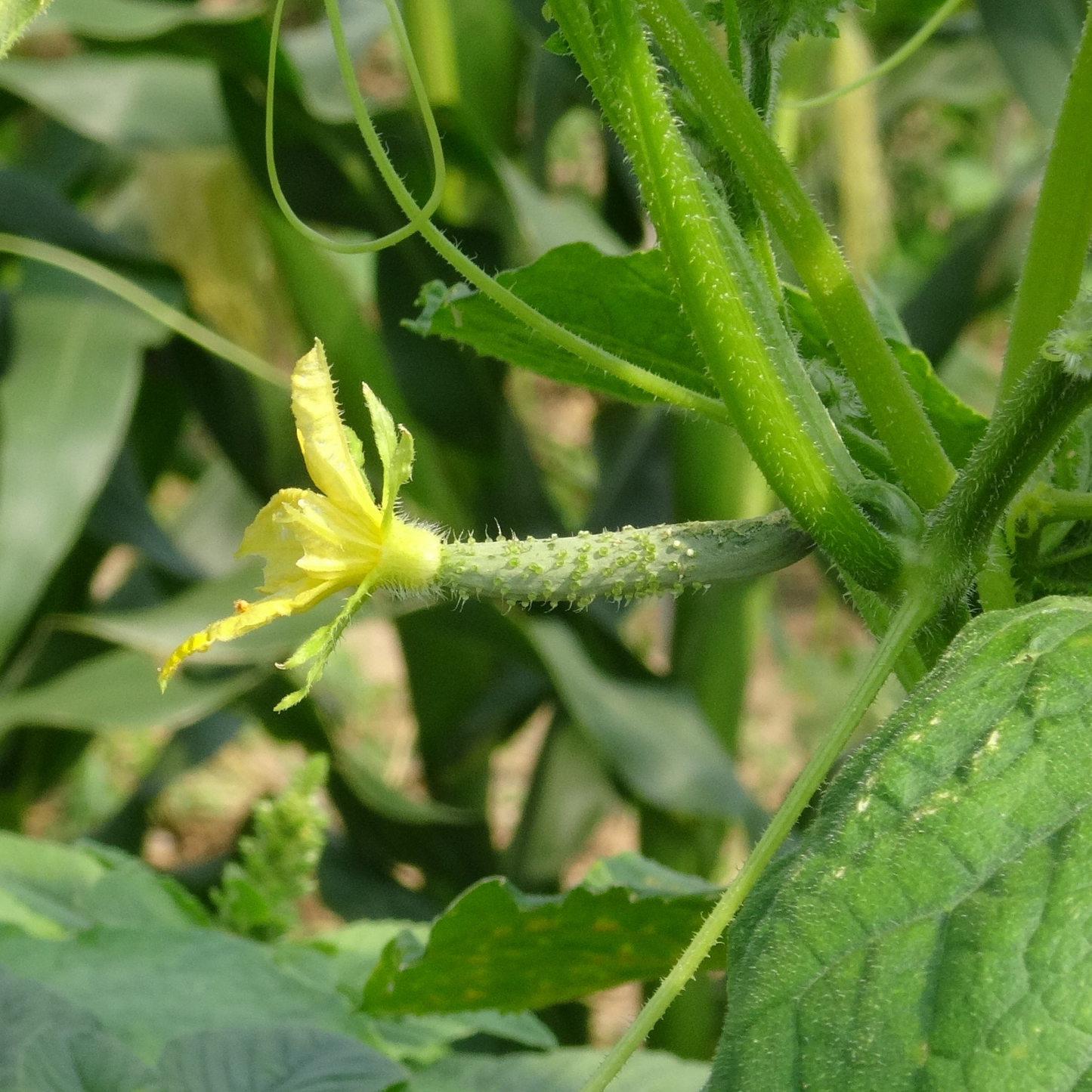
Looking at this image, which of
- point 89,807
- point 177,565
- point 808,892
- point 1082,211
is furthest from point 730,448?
point 89,807

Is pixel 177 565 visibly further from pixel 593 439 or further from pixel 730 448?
pixel 730 448

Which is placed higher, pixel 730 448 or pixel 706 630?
pixel 730 448

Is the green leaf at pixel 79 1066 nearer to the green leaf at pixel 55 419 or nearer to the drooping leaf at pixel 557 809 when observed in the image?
the green leaf at pixel 55 419

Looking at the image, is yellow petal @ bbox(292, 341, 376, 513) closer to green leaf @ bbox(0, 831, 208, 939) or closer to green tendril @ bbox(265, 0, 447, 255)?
green tendril @ bbox(265, 0, 447, 255)

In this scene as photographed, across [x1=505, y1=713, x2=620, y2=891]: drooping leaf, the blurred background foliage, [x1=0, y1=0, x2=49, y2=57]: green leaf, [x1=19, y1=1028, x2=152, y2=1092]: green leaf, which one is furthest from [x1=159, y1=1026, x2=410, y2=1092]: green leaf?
[x1=505, y1=713, x2=620, y2=891]: drooping leaf

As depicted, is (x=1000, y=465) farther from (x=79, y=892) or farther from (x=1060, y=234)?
(x=79, y=892)

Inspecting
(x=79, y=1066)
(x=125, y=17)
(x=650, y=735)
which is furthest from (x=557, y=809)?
(x=79, y=1066)
